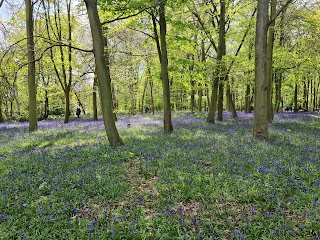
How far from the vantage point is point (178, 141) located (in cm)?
998

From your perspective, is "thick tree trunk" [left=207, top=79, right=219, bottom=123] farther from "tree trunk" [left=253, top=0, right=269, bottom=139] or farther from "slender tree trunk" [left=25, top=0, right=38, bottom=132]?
"slender tree trunk" [left=25, top=0, right=38, bottom=132]

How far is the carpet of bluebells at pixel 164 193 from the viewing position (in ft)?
12.8

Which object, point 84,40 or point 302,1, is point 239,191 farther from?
point 84,40

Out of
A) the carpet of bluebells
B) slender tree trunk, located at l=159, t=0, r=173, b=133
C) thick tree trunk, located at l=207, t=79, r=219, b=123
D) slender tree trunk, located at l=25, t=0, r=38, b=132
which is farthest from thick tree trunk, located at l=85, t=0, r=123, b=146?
thick tree trunk, located at l=207, t=79, r=219, b=123

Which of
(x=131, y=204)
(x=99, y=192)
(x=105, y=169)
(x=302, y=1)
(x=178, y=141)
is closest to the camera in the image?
(x=131, y=204)

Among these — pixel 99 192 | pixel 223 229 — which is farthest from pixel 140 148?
pixel 223 229

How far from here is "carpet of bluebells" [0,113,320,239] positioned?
12.8 ft

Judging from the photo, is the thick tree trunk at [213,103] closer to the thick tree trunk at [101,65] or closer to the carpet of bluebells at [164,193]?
the carpet of bluebells at [164,193]

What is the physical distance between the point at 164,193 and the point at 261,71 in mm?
6997

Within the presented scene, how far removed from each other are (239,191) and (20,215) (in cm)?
426

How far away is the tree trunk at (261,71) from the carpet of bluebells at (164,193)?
5.39 ft

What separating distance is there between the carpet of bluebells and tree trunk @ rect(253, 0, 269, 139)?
164 cm

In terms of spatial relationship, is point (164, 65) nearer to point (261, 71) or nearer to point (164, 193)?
point (261, 71)

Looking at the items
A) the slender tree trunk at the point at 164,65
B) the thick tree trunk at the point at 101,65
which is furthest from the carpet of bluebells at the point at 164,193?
the slender tree trunk at the point at 164,65
